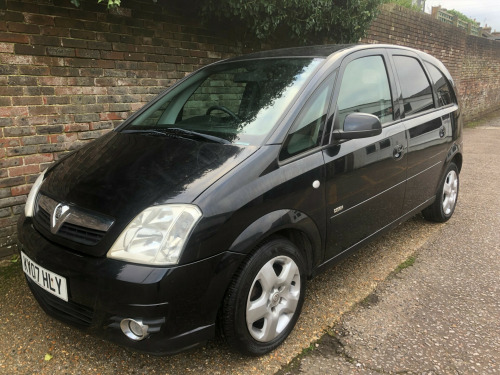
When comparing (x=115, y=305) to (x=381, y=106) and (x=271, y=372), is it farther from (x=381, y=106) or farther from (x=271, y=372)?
(x=381, y=106)

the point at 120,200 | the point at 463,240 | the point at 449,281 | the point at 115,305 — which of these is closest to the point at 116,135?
the point at 120,200

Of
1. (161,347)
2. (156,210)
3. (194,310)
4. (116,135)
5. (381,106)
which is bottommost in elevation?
(161,347)

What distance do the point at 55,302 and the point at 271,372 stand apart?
1.17 m

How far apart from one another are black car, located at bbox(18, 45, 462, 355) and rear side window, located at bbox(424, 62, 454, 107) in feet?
2.19

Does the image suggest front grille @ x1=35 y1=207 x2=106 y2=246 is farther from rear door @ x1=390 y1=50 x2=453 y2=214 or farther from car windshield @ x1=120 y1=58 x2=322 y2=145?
rear door @ x1=390 y1=50 x2=453 y2=214

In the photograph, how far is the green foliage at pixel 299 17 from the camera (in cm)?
413

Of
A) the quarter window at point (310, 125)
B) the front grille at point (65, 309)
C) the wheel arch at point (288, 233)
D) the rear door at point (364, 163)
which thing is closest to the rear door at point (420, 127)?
the rear door at point (364, 163)

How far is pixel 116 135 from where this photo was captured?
8.95 ft

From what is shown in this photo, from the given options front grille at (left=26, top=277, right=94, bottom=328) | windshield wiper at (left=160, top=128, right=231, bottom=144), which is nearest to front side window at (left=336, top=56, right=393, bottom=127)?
windshield wiper at (left=160, top=128, right=231, bottom=144)

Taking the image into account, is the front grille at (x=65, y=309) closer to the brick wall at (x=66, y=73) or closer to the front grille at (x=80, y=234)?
the front grille at (x=80, y=234)

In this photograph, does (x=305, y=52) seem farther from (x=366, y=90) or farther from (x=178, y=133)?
(x=178, y=133)

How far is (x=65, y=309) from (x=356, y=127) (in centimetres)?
188

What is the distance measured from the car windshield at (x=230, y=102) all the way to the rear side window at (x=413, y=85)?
3.28ft

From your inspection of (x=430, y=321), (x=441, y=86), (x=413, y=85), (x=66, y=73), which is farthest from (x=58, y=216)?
(x=441, y=86)
